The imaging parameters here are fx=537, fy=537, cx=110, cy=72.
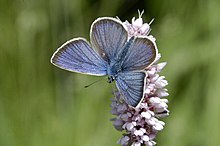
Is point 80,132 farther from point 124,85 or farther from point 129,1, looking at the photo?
point 124,85

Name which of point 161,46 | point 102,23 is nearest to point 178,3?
point 161,46

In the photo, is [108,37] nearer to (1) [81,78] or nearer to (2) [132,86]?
(2) [132,86]

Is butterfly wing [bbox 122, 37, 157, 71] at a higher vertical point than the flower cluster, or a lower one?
higher

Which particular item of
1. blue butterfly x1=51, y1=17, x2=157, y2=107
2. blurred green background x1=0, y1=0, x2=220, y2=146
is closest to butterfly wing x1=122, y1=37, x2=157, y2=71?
blue butterfly x1=51, y1=17, x2=157, y2=107

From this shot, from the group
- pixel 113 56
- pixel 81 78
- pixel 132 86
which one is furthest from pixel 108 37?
pixel 81 78

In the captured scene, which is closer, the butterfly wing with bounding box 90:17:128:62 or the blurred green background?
the butterfly wing with bounding box 90:17:128:62

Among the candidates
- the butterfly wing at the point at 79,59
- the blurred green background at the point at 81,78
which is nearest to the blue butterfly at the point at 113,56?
the butterfly wing at the point at 79,59

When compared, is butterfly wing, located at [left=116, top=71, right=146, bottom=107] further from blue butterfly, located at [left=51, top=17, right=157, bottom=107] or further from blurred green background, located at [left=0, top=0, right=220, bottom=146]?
blurred green background, located at [left=0, top=0, right=220, bottom=146]
